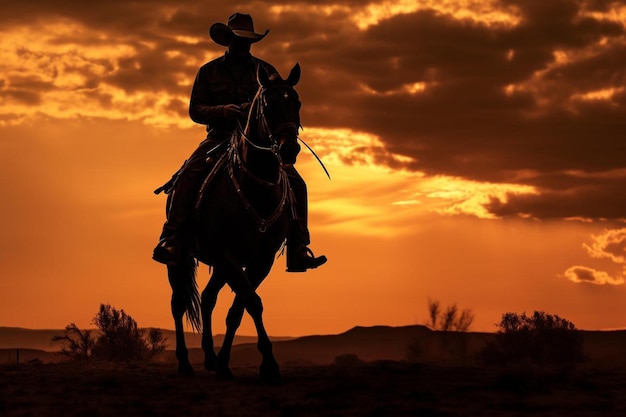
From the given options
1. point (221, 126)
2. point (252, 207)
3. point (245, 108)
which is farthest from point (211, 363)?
point (245, 108)

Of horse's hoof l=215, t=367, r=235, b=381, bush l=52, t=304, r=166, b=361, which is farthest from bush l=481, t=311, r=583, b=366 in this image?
horse's hoof l=215, t=367, r=235, b=381

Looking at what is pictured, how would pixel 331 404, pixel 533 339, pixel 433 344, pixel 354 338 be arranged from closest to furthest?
1. pixel 331 404
2. pixel 533 339
3. pixel 433 344
4. pixel 354 338

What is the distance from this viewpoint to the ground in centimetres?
1152

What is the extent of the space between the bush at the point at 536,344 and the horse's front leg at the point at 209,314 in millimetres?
15502

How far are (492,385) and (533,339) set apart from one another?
1917 cm

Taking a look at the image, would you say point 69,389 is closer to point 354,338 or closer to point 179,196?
point 179,196

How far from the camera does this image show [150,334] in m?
33.4

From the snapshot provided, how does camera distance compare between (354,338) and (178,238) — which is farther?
(354,338)

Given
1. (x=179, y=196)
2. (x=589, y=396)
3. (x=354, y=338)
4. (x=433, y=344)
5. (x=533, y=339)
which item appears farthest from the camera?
(x=354, y=338)

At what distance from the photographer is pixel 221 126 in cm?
1530

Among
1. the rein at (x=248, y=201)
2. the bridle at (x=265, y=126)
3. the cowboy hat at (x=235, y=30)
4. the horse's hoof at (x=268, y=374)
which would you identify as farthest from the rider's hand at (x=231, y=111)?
the horse's hoof at (x=268, y=374)

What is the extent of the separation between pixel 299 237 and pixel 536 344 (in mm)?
18483

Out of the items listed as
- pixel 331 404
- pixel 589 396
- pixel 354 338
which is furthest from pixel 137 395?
pixel 354 338

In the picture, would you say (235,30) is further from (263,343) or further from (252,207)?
(263,343)
